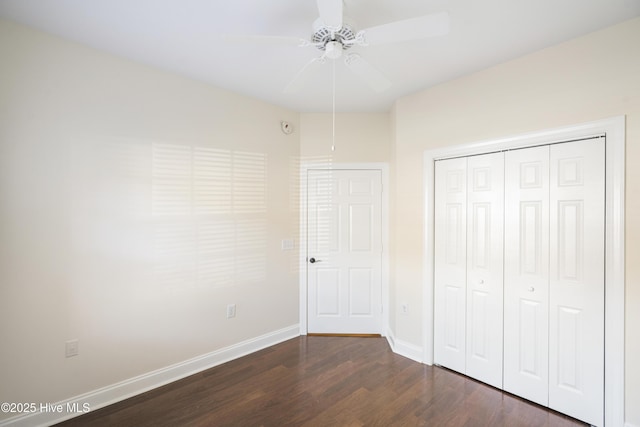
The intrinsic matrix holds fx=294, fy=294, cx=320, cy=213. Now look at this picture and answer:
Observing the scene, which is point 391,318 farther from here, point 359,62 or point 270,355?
point 359,62

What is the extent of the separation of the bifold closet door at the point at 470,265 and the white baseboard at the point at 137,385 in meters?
1.88

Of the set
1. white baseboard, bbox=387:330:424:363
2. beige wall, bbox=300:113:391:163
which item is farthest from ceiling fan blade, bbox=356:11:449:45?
white baseboard, bbox=387:330:424:363

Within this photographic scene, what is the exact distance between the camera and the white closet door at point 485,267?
8.06 ft

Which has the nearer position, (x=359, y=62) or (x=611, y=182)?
(x=359, y=62)

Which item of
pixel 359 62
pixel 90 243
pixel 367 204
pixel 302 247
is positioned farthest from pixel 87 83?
pixel 367 204

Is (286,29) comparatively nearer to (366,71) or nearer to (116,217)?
(366,71)

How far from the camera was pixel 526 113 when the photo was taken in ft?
7.39

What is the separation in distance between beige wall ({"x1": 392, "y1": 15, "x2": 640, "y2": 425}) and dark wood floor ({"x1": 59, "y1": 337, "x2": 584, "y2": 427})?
52cm

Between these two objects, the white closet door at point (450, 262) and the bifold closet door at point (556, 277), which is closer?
the bifold closet door at point (556, 277)

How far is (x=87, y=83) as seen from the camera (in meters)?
2.17

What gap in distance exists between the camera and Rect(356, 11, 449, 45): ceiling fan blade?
1291 millimetres

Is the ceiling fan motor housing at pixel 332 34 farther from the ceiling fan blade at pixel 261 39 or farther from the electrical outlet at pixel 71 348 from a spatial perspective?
the electrical outlet at pixel 71 348

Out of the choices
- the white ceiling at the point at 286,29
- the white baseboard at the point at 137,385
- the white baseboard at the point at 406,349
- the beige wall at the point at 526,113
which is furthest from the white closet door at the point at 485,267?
the white baseboard at the point at 137,385

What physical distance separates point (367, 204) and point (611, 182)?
83.0 inches
